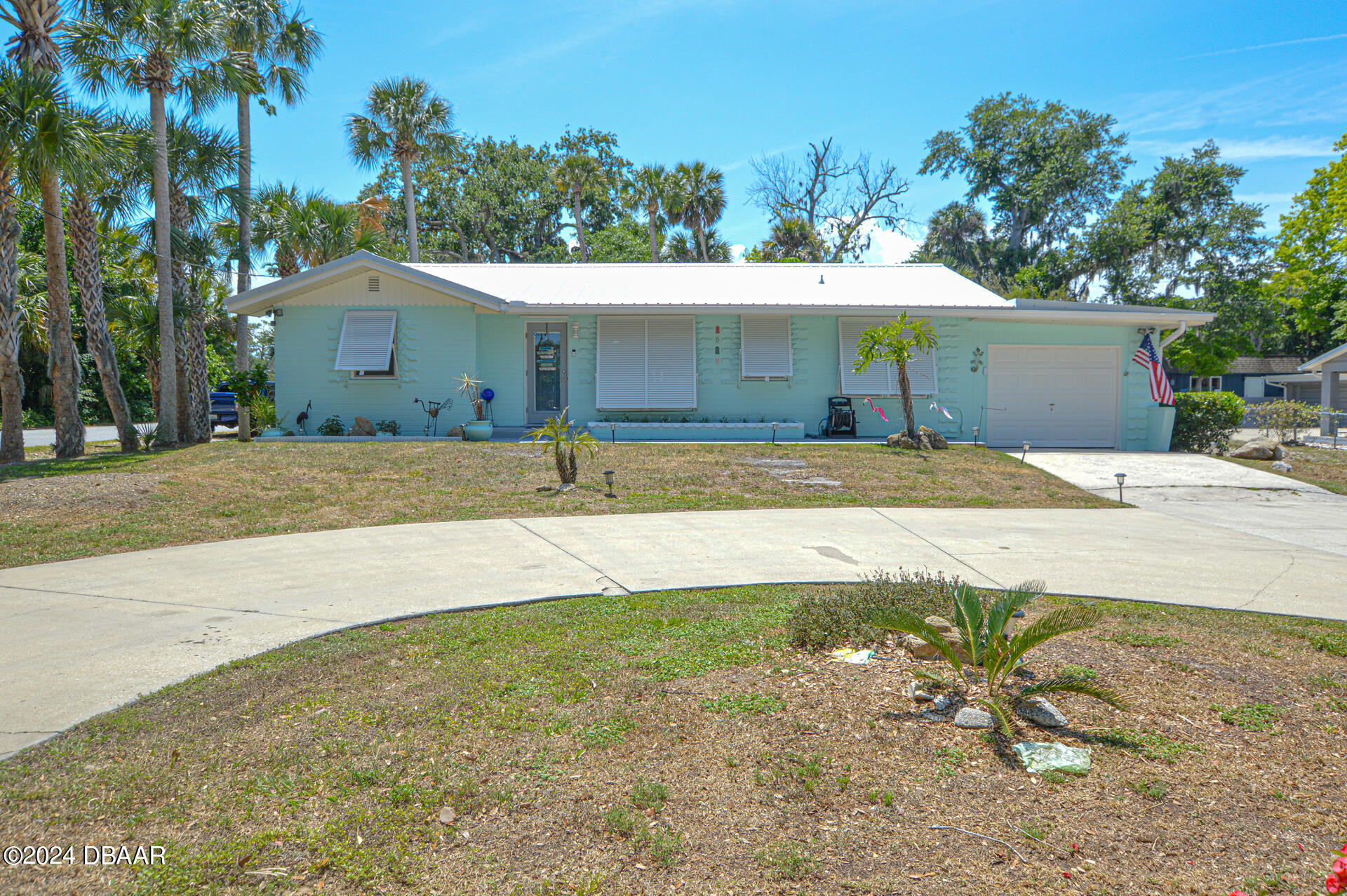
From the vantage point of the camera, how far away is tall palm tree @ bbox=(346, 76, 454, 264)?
26.9m

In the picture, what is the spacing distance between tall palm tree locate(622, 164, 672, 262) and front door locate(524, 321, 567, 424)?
52.3 ft

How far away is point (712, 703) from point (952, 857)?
1426mm

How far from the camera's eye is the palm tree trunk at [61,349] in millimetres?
12516

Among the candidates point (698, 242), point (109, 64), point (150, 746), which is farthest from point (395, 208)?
point (150, 746)

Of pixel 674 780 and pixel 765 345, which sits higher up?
pixel 765 345

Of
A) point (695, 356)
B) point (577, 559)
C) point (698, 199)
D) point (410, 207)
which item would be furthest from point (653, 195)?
point (577, 559)

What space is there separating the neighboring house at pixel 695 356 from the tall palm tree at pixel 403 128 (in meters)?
12.8

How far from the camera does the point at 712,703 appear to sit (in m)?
3.87

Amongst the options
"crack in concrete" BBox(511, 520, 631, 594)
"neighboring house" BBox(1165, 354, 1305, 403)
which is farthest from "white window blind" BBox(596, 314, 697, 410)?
"neighboring house" BBox(1165, 354, 1305, 403)

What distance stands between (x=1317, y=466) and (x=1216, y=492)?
464cm

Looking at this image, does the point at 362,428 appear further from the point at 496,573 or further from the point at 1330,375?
the point at 1330,375

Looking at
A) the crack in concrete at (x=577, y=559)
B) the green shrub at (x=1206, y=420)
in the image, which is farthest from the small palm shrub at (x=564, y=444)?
the green shrub at (x=1206, y=420)

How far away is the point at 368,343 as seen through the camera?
629 inches

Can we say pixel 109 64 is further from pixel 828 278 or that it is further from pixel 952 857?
pixel 952 857
